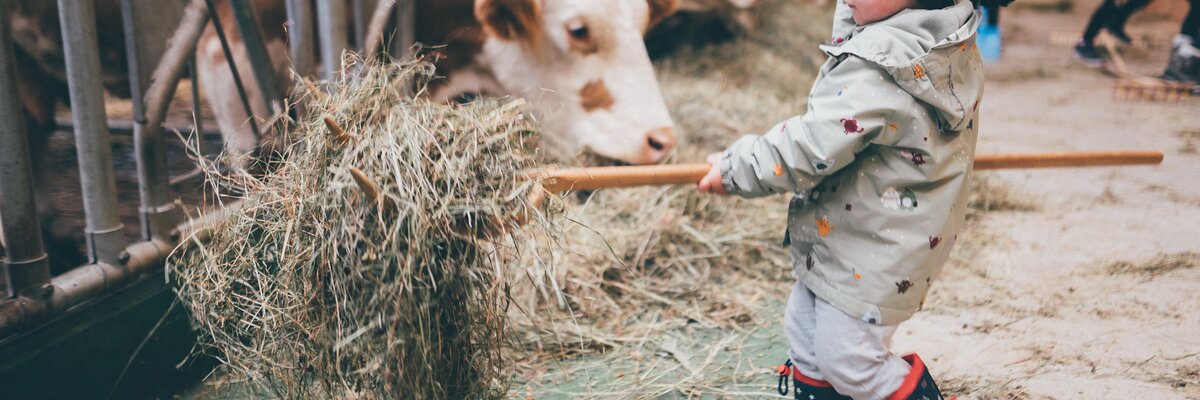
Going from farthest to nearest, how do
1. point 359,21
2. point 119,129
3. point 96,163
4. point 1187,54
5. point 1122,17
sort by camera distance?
point 1122,17
point 1187,54
point 119,129
point 359,21
point 96,163

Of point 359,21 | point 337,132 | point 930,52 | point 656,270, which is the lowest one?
point 656,270

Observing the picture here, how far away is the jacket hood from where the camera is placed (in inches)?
73.5

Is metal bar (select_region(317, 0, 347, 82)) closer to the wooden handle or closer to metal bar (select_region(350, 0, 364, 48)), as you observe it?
metal bar (select_region(350, 0, 364, 48))

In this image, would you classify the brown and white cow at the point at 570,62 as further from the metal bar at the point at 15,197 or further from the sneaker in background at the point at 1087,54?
the sneaker in background at the point at 1087,54

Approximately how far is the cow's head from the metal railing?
1.10 metres

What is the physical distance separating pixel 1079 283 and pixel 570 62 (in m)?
2.21

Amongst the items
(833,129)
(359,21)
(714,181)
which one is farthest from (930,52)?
(359,21)

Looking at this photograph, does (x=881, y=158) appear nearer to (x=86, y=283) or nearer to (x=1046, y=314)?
(x=1046, y=314)

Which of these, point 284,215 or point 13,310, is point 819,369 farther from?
point 13,310

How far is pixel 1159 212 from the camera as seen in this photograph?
426 cm

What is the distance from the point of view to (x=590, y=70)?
3781mm

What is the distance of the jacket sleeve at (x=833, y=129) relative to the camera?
1889 millimetres

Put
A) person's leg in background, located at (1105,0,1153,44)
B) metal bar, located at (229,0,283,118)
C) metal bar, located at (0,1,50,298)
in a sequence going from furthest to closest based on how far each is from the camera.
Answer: person's leg in background, located at (1105,0,1153,44)
metal bar, located at (229,0,283,118)
metal bar, located at (0,1,50,298)

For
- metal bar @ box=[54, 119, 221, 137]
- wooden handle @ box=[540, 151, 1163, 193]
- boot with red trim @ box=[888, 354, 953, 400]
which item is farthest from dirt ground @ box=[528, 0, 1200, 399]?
metal bar @ box=[54, 119, 221, 137]
